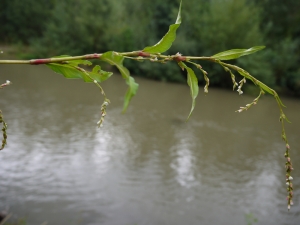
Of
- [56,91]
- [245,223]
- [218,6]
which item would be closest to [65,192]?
[245,223]

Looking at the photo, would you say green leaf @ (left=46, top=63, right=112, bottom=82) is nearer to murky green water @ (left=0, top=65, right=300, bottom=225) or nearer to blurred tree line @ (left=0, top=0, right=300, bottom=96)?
murky green water @ (left=0, top=65, right=300, bottom=225)

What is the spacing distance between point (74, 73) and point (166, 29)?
19566mm

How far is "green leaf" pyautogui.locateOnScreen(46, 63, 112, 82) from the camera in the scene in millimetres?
485

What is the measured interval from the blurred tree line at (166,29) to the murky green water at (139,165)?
19.5 ft

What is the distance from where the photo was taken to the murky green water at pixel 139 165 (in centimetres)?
482

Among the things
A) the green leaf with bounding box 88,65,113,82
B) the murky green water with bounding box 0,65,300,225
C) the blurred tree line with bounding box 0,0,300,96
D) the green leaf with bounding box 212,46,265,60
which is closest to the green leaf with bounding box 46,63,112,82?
the green leaf with bounding box 88,65,113,82

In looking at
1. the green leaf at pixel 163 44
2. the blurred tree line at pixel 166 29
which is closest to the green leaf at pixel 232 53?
the green leaf at pixel 163 44

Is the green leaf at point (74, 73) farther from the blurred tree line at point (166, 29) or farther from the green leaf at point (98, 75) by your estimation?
the blurred tree line at point (166, 29)

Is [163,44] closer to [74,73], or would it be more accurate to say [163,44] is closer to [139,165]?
[74,73]

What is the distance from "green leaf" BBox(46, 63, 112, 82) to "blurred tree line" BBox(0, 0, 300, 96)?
49.6 feet

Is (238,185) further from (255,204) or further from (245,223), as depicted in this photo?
(245,223)

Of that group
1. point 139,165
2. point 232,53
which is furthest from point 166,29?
point 232,53

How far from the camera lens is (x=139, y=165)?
6379 millimetres

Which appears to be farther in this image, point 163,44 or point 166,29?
point 166,29
